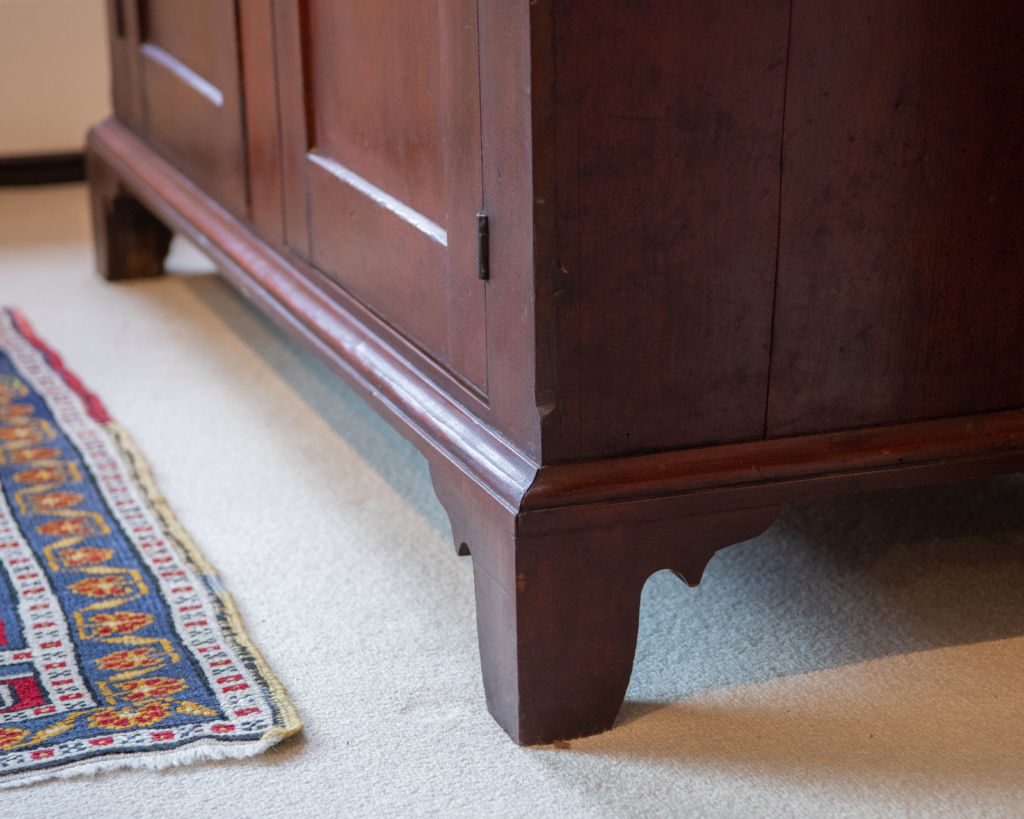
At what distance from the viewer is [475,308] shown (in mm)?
974

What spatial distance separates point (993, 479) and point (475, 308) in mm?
740

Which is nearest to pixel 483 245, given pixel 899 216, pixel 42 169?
pixel 899 216

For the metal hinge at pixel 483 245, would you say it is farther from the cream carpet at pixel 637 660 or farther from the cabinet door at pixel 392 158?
the cream carpet at pixel 637 660

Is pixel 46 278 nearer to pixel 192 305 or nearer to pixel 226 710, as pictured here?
pixel 192 305

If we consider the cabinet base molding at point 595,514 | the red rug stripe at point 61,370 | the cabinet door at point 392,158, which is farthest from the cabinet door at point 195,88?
the cabinet base molding at point 595,514

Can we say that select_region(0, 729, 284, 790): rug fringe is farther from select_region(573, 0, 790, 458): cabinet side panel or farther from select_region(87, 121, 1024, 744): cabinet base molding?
select_region(573, 0, 790, 458): cabinet side panel

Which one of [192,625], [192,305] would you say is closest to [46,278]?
[192,305]

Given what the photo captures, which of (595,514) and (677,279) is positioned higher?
(677,279)

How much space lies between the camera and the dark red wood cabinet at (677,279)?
857mm

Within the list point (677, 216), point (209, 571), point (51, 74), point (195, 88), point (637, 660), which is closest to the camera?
point (677, 216)

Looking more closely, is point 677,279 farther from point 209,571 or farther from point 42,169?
point 42,169

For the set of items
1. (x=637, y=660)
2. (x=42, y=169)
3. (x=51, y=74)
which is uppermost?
(x=51, y=74)

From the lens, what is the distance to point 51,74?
2.93 m

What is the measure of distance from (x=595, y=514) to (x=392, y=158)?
16.1 inches
